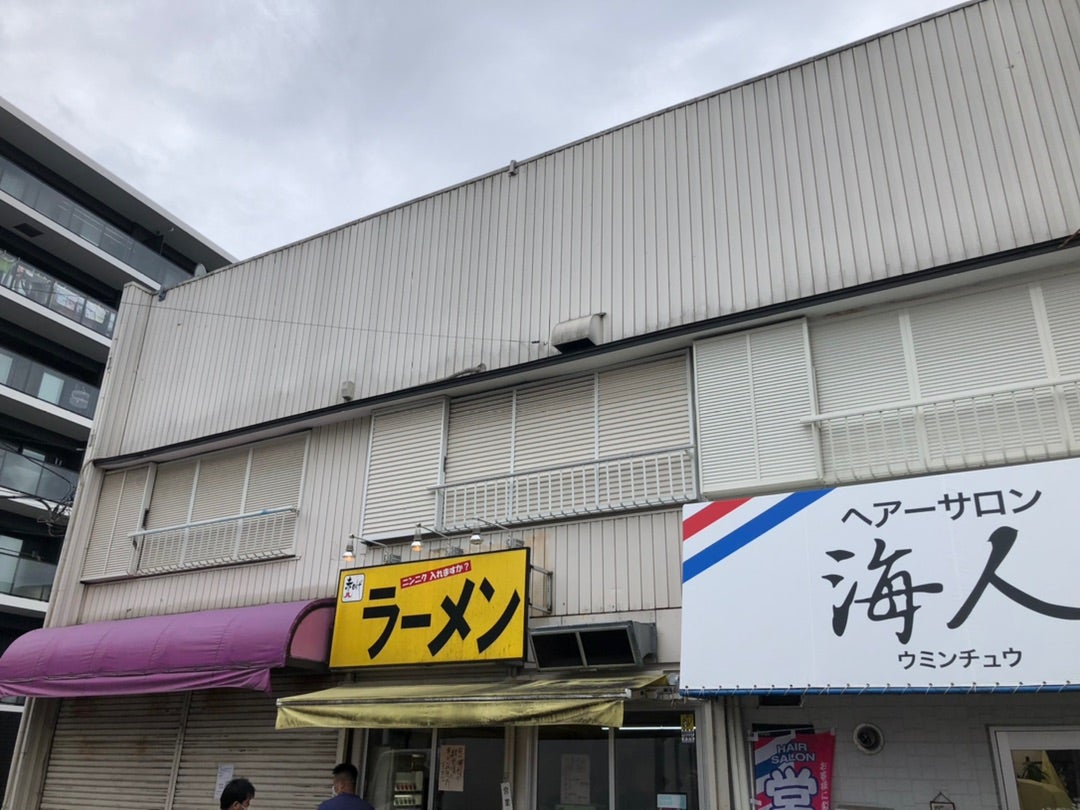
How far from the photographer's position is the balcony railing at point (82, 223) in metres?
→ 28.5

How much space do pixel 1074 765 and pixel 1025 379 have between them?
3.32 meters

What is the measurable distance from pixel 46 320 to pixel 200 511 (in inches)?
775

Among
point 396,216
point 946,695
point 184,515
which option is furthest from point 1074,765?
point 184,515

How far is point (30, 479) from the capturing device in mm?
27297

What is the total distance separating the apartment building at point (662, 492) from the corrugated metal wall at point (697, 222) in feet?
0.14

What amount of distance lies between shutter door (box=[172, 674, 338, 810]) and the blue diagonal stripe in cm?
526

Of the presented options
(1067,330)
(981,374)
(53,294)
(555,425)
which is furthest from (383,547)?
(53,294)

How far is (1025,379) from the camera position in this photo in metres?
7.77

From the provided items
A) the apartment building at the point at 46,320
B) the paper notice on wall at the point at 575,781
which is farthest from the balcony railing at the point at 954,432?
the apartment building at the point at 46,320

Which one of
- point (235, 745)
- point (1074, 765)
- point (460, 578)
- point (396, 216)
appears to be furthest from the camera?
point (396, 216)

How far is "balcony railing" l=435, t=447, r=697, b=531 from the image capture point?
30.3ft

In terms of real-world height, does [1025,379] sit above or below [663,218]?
below

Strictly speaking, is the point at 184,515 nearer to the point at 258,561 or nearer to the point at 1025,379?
A: the point at 258,561

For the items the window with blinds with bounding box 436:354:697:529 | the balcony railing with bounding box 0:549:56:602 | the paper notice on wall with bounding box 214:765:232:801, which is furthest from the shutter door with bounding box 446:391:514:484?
the balcony railing with bounding box 0:549:56:602
